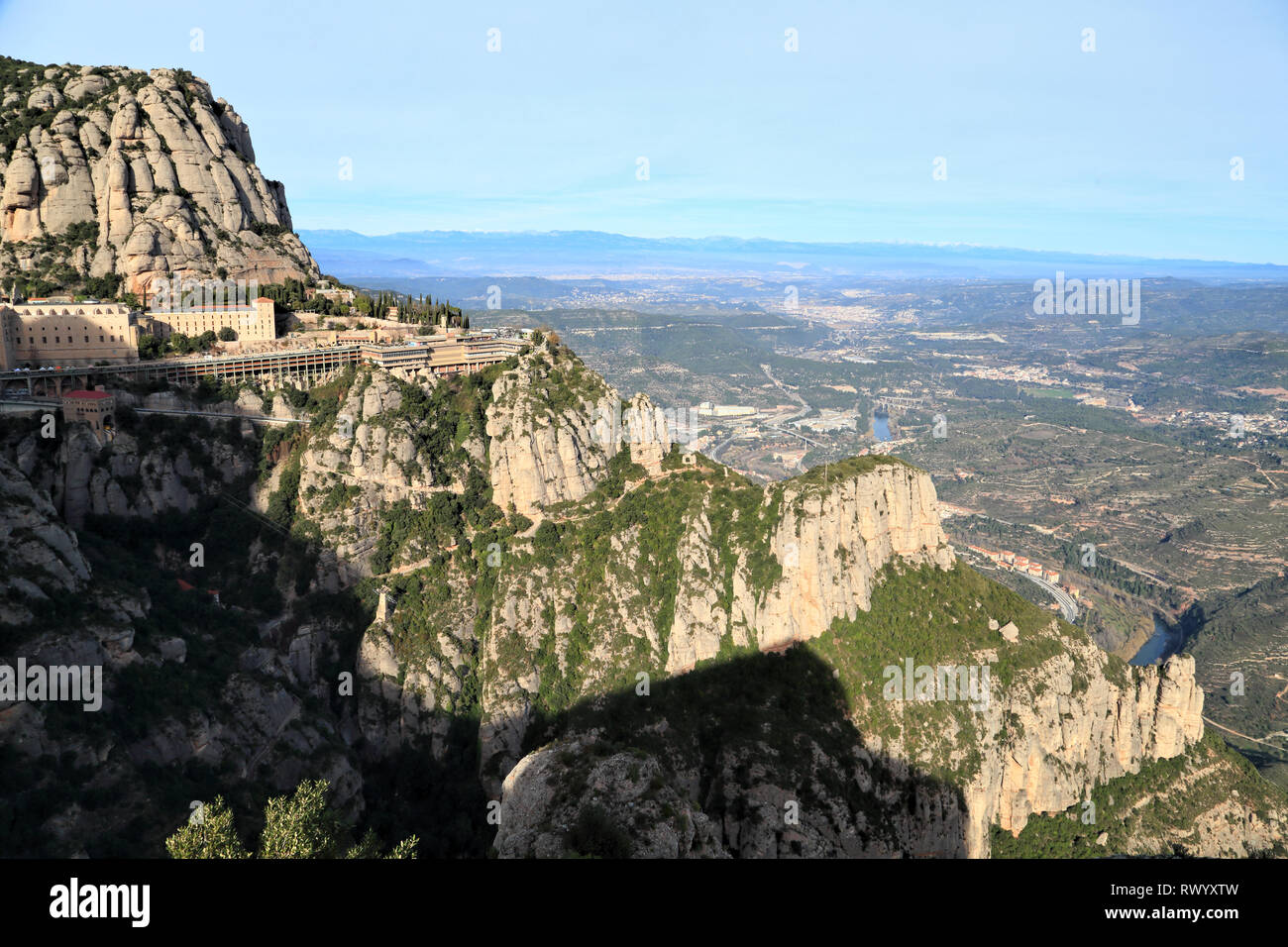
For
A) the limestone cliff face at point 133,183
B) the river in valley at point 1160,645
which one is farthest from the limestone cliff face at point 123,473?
the river in valley at point 1160,645

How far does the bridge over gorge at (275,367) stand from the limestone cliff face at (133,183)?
15164 millimetres

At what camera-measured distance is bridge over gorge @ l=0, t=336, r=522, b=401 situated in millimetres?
65250

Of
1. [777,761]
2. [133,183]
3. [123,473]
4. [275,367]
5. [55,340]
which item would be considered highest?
[133,183]

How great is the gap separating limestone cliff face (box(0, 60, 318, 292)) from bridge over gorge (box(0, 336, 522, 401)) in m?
15.2

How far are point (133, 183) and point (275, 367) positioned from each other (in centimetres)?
2858

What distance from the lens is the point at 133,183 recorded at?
3297 inches

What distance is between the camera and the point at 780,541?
61.5m

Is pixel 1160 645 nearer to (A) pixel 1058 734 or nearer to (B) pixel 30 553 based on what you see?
(A) pixel 1058 734

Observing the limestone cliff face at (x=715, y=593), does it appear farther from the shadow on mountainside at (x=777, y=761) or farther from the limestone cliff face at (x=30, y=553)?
the limestone cliff face at (x=30, y=553)

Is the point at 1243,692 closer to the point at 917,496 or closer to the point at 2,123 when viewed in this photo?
the point at 917,496

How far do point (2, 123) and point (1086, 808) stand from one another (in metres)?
116

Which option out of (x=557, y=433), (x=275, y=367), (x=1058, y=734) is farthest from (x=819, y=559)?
(x=275, y=367)

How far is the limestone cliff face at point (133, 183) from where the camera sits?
79875 millimetres

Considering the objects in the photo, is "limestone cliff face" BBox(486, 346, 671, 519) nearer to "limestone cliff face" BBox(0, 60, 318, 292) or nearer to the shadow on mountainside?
the shadow on mountainside
